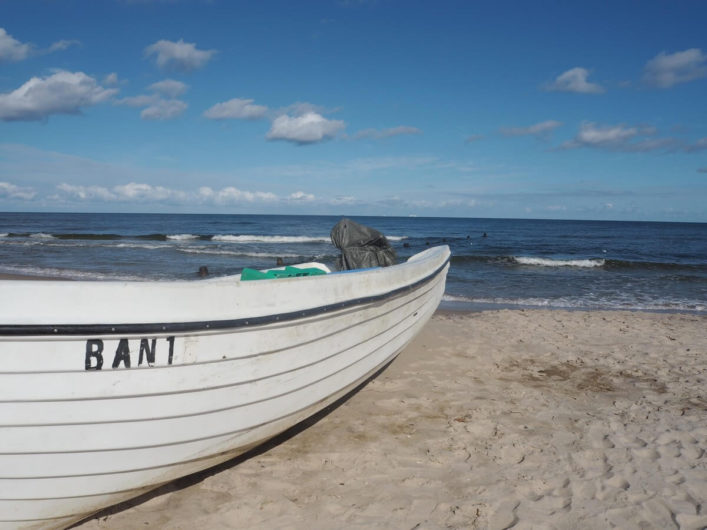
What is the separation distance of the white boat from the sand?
42cm

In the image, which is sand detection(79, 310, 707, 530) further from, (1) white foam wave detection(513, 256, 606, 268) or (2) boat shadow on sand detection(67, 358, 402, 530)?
(1) white foam wave detection(513, 256, 606, 268)

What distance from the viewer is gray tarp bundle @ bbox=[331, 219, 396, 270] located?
5918 millimetres

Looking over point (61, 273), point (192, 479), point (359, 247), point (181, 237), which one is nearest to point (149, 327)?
point (192, 479)

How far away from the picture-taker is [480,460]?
3559 millimetres

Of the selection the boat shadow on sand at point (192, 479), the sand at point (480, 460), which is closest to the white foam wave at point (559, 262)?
the sand at point (480, 460)

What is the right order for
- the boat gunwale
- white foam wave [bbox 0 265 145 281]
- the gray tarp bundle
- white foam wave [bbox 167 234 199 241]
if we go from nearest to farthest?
the boat gunwale < the gray tarp bundle < white foam wave [bbox 0 265 145 281] < white foam wave [bbox 167 234 199 241]

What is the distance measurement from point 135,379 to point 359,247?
12.8ft

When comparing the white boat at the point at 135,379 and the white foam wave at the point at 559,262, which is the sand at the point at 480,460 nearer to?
the white boat at the point at 135,379

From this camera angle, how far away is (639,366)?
6.00 metres

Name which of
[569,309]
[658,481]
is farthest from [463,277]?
[658,481]

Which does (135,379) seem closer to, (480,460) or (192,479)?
(192,479)

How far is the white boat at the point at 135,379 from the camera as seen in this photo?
2211mm

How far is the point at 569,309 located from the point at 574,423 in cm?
712

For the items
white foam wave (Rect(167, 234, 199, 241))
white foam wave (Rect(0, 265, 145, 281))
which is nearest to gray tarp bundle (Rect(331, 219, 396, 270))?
white foam wave (Rect(0, 265, 145, 281))
